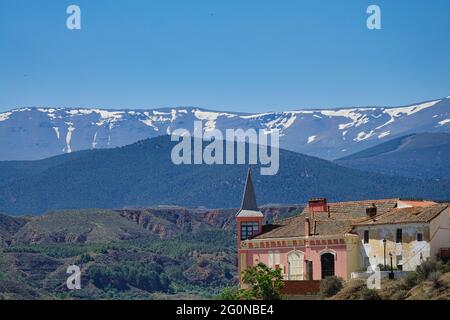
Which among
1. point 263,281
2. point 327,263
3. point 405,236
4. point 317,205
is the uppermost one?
point 317,205

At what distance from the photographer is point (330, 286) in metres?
81.4

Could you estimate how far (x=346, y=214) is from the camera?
Answer: 9269 centimetres

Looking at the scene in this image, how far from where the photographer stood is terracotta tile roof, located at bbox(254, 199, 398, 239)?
8969 centimetres

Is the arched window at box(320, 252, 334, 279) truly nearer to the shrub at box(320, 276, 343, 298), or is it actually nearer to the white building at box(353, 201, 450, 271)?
the white building at box(353, 201, 450, 271)

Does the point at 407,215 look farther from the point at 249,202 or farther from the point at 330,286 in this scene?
the point at 249,202

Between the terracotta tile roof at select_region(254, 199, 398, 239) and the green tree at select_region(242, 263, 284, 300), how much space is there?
3.89 meters

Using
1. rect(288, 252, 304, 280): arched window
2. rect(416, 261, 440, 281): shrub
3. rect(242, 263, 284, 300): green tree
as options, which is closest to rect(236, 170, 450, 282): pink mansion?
rect(288, 252, 304, 280): arched window

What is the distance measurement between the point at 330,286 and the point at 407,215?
6331 mm

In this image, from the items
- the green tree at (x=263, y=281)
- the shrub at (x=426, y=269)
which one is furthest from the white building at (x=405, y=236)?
the green tree at (x=263, y=281)

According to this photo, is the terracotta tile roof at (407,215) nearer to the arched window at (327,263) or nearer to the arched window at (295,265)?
the arched window at (327,263)

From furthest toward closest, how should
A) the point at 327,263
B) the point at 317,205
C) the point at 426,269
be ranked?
the point at 317,205, the point at 327,263, the point at 426,269

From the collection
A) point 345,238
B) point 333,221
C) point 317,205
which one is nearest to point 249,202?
point 317,205
